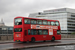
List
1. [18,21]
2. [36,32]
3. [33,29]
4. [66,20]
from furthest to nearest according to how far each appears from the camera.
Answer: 1. [66,20]
2. [36,32]
3. [33,29]
4. [18,21]

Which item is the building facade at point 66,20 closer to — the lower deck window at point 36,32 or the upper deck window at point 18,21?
the lower deck window at point 36,32

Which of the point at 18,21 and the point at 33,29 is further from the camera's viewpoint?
the point at 33,29

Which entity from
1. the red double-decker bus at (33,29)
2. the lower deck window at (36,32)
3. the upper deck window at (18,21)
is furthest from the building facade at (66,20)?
the upper deck window at (18,21)

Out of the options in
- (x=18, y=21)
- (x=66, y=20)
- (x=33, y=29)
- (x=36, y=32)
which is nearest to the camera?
(x=18, y=21)

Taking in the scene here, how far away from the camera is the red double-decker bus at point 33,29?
74.6 ft

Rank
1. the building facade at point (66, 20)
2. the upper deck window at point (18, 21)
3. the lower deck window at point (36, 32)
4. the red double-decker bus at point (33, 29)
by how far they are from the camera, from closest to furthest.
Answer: the upper deck window at point (18, 21)
the red double-decker bus at point (33, 29)
the lower deck window at point (36, 32)
the building facade at point (66, 20)

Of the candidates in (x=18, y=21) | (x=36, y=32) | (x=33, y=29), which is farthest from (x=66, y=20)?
(x=18, y=21)

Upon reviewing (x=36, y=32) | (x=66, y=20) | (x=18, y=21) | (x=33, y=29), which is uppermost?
(x=66, y=20)

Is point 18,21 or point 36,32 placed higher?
point 18,21

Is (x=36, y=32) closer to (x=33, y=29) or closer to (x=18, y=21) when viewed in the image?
(x=33, y=29)

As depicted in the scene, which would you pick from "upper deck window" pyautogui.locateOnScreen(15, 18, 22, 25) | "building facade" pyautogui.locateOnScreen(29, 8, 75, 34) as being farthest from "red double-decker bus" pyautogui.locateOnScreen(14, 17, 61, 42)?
"building facade" pyautogui.locateOnScreen(29, 8, 75, 34)

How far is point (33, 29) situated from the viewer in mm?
24344

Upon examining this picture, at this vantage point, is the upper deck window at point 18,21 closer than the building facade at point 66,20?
Yes

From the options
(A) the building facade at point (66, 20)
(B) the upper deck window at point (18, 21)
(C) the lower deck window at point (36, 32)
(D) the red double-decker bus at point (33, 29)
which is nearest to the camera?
(B) the upper deck window at point (18, 21)
